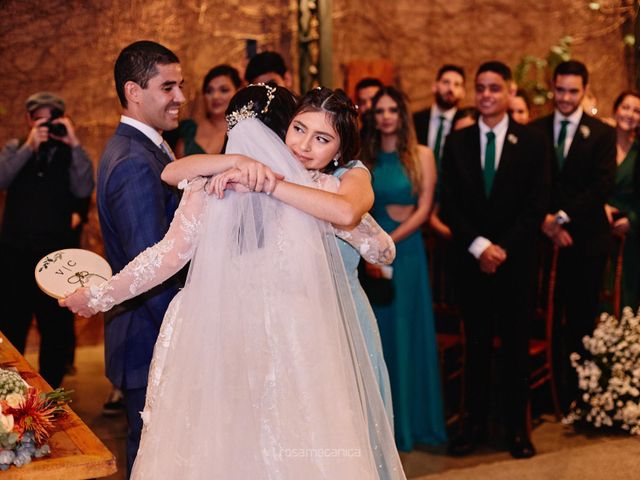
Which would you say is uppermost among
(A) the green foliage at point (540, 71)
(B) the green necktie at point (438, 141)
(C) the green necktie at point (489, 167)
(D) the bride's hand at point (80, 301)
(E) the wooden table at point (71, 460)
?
(A) the green foliage at point (540, 71)

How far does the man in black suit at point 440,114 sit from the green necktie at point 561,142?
77cm

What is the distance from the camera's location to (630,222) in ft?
18.8

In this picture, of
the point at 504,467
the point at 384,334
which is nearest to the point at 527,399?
the point at 504,467

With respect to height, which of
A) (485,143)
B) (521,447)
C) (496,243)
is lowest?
(521,447)

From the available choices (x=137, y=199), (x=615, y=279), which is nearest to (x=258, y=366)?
(x=137, y=199)

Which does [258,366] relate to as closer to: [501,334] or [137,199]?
[137,199]

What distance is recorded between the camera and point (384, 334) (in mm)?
4777

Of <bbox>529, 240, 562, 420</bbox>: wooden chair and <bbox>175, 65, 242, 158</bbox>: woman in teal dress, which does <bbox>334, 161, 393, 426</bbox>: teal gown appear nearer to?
<bbox>529, 240, 562, 420</bbox>: wooden chair

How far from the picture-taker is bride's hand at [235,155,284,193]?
8.09 ft

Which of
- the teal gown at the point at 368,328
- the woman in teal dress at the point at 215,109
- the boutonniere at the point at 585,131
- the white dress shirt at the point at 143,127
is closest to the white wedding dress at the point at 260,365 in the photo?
the teal gown at the point at 368,328

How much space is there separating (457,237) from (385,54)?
2.95 m

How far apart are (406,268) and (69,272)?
2.13 m

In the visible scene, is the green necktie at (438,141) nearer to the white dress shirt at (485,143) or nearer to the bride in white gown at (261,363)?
the white dress shirt at (485,143)

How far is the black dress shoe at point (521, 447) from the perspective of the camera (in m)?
4.49
